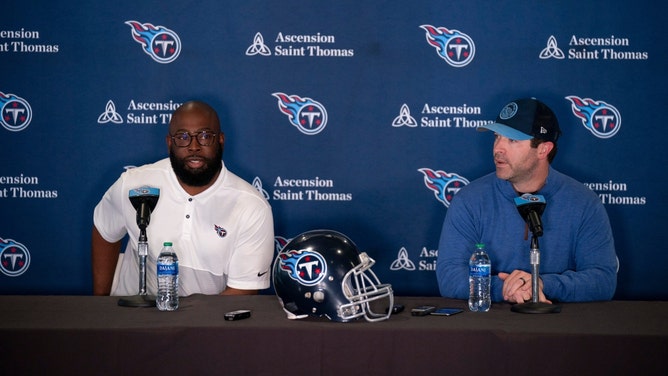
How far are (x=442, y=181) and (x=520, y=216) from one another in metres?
0.90

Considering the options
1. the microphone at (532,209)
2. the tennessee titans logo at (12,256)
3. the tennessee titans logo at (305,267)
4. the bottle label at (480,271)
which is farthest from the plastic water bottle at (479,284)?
the tennessee titans logo at (12,256)

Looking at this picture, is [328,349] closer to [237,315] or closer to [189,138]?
[237,315]

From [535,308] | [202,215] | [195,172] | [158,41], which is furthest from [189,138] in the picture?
[535,308]

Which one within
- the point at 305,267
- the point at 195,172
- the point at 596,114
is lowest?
the point at 305,267

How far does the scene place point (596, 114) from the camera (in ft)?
12.9

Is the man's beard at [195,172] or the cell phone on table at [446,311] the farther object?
the man's beard at [195,172]

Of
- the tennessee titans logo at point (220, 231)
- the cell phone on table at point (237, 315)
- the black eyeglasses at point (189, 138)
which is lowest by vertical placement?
the cell phone on table at point (237, 315)

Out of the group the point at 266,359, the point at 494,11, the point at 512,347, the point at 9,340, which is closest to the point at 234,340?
the point at 266,359

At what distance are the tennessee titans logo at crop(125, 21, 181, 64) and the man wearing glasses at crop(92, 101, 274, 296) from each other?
28.8 inches

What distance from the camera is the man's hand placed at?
8.34 feet

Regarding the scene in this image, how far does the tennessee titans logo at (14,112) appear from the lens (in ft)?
13.0

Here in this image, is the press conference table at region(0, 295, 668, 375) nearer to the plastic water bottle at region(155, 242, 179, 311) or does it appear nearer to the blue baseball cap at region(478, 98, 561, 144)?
the plastic water bottle at region(155, 242, 179, 311)

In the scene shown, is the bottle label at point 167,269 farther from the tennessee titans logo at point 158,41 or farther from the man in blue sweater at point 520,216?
the tennessee titans logo at point 158,41

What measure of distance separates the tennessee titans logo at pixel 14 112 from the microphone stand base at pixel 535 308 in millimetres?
2921
